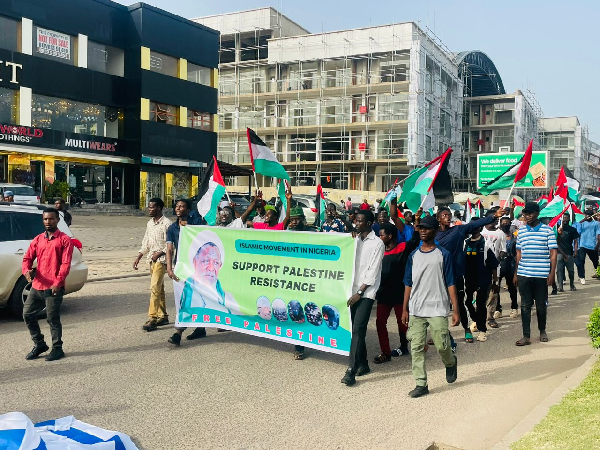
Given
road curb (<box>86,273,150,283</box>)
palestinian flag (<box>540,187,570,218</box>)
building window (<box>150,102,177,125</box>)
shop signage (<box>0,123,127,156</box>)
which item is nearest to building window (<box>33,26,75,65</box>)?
shop signage (<box>0,123,127,156</box>)

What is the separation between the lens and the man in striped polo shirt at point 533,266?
26.1 ft

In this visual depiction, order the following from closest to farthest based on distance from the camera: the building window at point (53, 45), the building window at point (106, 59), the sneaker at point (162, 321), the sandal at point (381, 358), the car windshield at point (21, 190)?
the sandal at point (381, 358) → the sneaker at point (162, 321) → the car windshield at point (21, 190) → the building window at point (53, 45) → the building window at point (106, 59)

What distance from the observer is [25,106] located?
30.9 meters

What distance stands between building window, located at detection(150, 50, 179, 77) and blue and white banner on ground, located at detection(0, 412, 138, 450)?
35.7 m

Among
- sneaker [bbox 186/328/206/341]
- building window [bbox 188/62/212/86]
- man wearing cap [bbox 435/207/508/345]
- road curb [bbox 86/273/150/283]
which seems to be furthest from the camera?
building window [bbox 188/62/212/86]

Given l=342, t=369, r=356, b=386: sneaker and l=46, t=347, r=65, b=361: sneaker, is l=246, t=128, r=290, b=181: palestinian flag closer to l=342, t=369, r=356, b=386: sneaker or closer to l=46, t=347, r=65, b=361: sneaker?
l=46, t=347, r=65, b=361: sneaker

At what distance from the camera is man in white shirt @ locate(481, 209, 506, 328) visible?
9516mm

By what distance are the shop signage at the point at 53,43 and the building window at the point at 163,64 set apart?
537 cm

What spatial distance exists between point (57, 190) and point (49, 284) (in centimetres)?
2536

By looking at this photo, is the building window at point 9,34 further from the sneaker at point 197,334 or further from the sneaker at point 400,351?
the sneaker at point 400,351

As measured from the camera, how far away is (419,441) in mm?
4684

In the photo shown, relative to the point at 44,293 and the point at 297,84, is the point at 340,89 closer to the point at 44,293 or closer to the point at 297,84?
the point at 297,84

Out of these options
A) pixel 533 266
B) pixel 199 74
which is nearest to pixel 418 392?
pixel 533 266

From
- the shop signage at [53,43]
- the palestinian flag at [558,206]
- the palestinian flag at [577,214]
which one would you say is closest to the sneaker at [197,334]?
the palestinian flag at [558,206]
